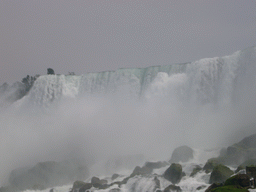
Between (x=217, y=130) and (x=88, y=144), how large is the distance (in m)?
13.8

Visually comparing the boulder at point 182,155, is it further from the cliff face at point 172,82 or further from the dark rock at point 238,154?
the cliff face at point 172,82

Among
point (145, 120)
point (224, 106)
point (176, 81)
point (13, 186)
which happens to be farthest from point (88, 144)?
point (224, 106)

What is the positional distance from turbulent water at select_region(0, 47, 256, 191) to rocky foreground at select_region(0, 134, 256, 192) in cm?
190

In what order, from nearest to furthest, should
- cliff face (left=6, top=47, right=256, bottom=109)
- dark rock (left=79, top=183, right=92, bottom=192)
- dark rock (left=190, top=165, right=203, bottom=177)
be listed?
dark rock (left=190, top=165, right=203, bottom=177) → dark rock (left=79, top=183, right=92, bottom=192) → cliff face (left=6, top=47, right=256, bottom=109)

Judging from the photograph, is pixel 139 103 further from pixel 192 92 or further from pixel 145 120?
pixel 192 92

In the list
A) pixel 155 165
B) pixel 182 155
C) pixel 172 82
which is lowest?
pixel 155 165

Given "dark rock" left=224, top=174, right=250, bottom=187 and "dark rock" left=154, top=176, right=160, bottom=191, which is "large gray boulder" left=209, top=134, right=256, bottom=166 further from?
"dark rock" left=224, top=174, right=250, bottom=187

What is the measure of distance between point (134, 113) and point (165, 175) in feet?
54.7

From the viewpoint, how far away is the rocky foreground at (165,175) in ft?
52.3

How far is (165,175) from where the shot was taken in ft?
66.5

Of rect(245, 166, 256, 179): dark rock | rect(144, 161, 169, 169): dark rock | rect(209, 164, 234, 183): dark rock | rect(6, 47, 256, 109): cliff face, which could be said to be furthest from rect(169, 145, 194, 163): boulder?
rect(245, 166, 256, 179): dark rock

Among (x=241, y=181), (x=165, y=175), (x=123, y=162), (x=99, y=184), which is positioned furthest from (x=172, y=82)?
(x=241, y=181)

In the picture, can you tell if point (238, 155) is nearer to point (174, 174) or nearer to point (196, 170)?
point (196, 170)

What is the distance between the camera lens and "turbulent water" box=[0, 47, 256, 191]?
97.9 ft
